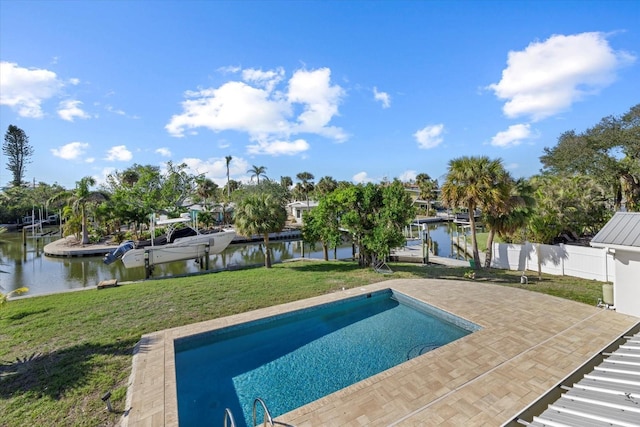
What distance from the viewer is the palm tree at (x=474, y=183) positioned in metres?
11.4

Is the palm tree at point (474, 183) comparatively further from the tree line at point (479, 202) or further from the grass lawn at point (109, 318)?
the grass lawn at point (109, 318)

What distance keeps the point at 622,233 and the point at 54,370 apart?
39.6 ft

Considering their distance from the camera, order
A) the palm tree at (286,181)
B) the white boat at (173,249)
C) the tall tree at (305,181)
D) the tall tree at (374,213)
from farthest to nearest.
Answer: the palm tree at (286,181) < the tall tree at (305,181) < the white boat at (173,249) < the tall tree at (374,213)

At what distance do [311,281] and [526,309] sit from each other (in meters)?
6.75

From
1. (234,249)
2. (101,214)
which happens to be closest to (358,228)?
(234,249)

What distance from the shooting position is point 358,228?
497 inches

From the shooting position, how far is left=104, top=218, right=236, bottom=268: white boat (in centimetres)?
1438

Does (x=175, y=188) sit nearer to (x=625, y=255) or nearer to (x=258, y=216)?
(x=258, y=216)

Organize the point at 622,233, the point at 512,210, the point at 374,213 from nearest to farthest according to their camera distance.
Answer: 1. the point at 622,233
2. the point at 512,210
3. the point at 374,213

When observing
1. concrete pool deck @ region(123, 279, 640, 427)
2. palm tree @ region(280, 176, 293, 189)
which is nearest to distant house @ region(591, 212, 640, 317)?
concrete pool deck @ region(123, 279, 640, 427)

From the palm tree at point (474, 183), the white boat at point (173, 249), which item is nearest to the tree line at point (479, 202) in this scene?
the palm tree at point (474, 183)

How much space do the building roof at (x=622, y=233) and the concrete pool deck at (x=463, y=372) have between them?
187 cm

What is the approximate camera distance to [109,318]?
778 centimetres

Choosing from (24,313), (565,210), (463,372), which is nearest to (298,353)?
(463,372)
